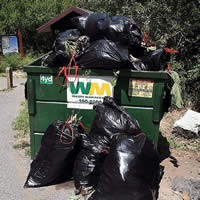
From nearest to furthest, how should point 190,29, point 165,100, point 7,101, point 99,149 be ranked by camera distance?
point 99,149 → point 165,100 → point 190,29 → point 7,101

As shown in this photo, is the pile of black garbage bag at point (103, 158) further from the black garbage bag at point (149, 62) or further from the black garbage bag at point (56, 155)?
the black garbage bag at point (149, 62)

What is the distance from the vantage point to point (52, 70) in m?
3.33

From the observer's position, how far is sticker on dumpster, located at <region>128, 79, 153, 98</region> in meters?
3.20

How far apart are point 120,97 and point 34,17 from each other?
47.2 ft

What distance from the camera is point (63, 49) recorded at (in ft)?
11.4

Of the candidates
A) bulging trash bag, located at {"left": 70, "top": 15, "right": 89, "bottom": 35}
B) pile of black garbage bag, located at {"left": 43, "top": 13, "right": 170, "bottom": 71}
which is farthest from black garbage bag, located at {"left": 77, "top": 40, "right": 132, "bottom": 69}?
bulging trash bag, located at {"left": 70, "top": 15, "right": 89, "bottom": 35}

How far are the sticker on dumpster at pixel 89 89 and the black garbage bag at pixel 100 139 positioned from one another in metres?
0.15

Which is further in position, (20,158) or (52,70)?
(20,158)

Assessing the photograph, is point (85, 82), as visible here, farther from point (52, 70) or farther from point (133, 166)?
point (133, 166)

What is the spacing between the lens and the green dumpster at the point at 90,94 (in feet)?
10.5

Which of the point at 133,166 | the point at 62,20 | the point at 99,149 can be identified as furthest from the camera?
the point at 62,20

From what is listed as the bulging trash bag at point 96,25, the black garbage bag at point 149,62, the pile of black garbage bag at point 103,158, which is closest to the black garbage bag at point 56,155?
the pile of black garbage bag at point 103,158

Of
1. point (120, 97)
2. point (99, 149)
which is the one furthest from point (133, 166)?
point (120, 97)

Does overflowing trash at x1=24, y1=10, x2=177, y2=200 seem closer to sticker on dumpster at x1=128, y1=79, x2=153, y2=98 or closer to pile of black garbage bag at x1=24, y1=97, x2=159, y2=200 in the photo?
pile of black garbage bag at x1=24, y1=97, x2=159, y2=200
